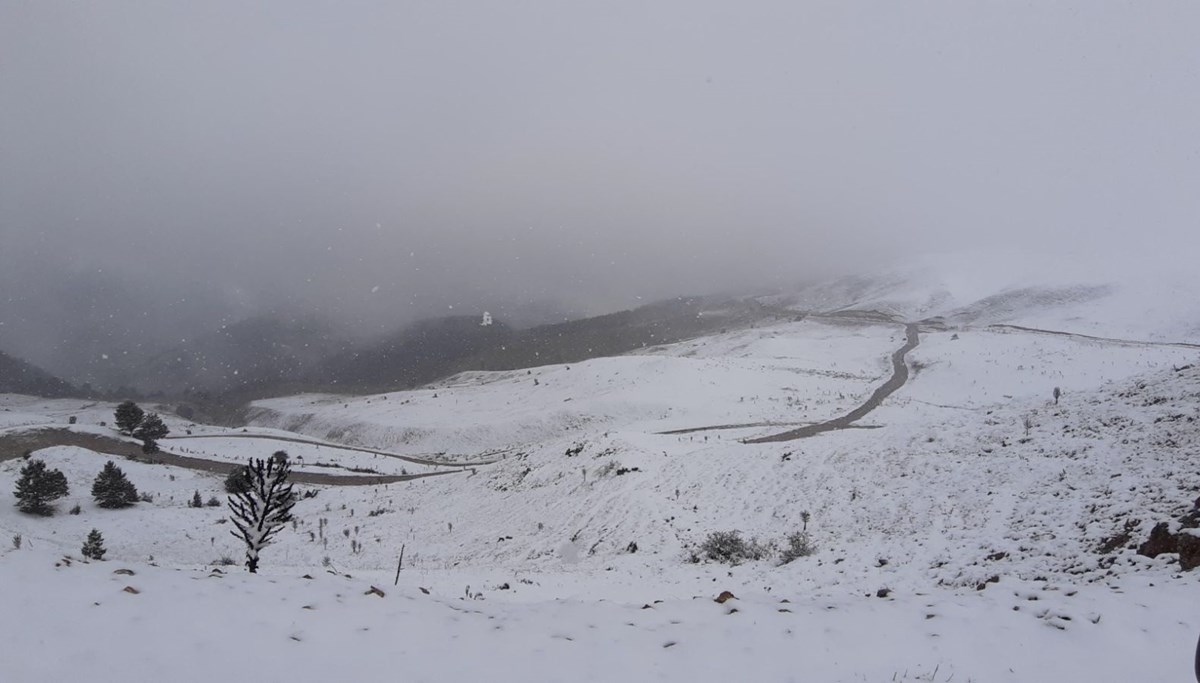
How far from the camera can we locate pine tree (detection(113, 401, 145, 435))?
39.5 metres

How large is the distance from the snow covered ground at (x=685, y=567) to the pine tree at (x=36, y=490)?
0.53 metres

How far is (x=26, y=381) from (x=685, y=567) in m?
151

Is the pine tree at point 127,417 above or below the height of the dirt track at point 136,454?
above

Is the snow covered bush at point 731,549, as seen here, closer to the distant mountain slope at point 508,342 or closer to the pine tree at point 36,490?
the pine tree at point 36,490

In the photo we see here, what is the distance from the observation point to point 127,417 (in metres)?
39.8

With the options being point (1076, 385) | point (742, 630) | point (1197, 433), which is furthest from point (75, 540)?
point (1076, 385)

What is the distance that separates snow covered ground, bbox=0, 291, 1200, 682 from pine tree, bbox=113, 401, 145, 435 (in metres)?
11.2

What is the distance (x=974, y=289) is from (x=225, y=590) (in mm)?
138868

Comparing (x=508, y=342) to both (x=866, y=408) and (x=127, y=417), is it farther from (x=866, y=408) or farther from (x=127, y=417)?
(x=866, y=408)

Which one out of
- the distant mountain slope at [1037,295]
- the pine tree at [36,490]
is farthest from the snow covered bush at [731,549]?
the distant mountain slope at [1037,295]

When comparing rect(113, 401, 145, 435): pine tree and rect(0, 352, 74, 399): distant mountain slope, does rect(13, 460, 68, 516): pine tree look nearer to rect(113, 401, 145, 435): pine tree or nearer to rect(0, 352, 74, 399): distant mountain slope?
rect(113, 401, 145, 435): pine tree

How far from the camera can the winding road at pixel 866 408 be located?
31.8m

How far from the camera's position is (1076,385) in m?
39.5

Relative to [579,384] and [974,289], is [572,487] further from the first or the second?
[974,289]
